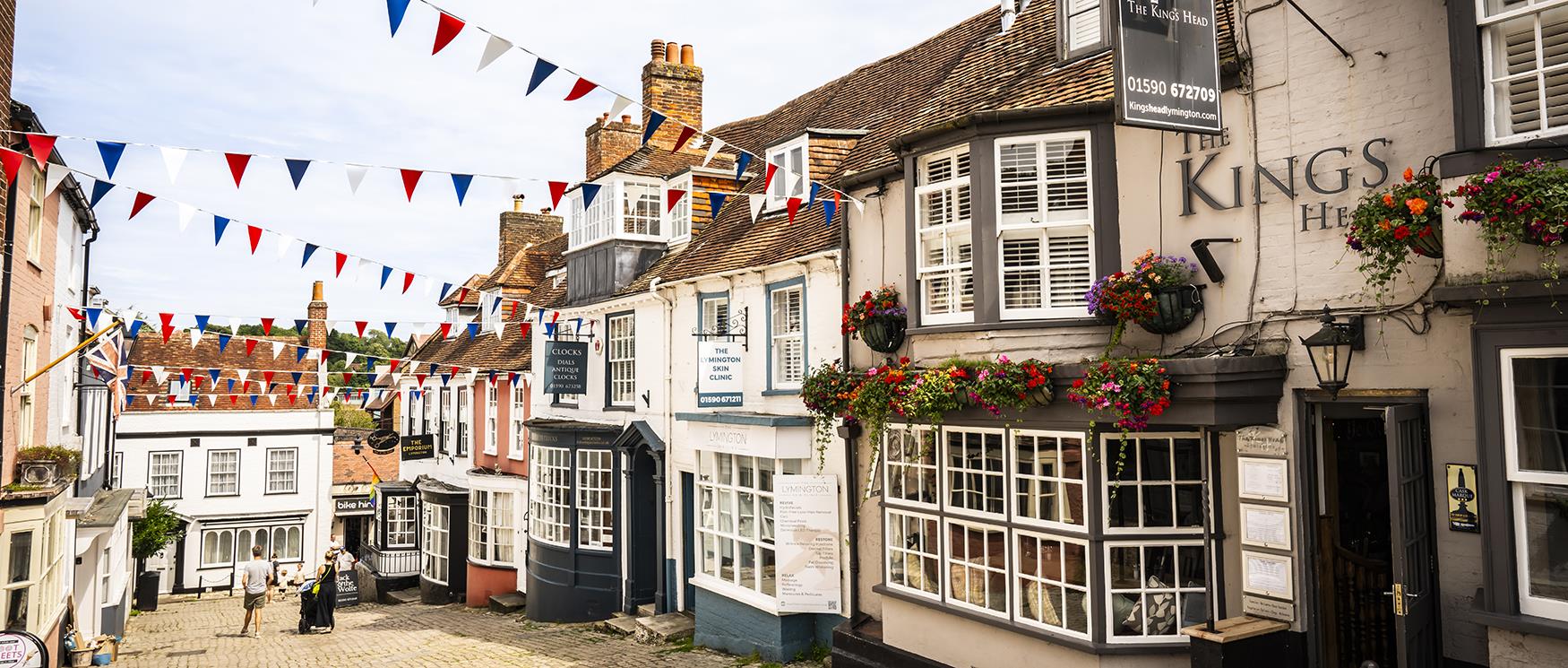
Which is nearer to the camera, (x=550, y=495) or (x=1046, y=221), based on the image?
(x=1046, y=221)

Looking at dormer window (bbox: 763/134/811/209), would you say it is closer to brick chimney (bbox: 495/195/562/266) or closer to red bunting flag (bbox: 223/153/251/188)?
red bunting flag (bbox: 223/153/251/188)

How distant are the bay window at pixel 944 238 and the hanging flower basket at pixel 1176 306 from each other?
1.75 metres

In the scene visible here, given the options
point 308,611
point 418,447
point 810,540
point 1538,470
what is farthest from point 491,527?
point 1538,470

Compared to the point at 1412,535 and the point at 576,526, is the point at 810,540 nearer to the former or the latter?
the point at 1412,535

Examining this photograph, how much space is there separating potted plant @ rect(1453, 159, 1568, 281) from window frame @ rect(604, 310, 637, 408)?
524 inches

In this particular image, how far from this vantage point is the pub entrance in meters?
6.21

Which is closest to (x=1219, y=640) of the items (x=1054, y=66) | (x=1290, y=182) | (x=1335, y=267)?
(x=1335, y=267)

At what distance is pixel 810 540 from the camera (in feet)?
39.6

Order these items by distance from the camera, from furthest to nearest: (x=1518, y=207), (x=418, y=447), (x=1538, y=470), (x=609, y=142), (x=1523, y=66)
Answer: (x=418, y=447) < (x=609, y=142) < (x=1523, y=66) < (x=1538, y=470) < (x=1518, y=207)

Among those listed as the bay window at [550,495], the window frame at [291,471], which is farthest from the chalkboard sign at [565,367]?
the window frame at [291,471]

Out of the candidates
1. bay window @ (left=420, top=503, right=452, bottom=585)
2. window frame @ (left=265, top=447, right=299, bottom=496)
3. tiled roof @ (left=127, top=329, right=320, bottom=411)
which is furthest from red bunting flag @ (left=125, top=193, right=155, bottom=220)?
window frame @ (left=265, top=447, right=299, bottom=496)

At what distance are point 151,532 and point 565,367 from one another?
14.9 meters

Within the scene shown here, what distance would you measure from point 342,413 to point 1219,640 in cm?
7805

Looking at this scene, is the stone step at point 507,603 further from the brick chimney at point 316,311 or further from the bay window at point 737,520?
the brick chimney at point 316,311
